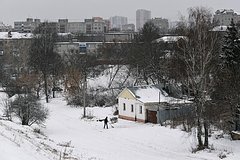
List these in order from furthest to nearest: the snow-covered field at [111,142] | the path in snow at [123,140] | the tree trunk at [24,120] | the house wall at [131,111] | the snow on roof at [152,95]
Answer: the snow on roof at [152,95] → the house wall at [131,111] → the tree trunk at [24,120] → the path in snow at [123,140] → the snow-covered field at [111,142]

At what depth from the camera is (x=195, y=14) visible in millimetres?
30516

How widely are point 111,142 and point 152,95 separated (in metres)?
13.3

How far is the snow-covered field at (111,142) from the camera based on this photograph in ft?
70.5

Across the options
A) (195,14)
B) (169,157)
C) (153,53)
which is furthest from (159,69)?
(169,157)

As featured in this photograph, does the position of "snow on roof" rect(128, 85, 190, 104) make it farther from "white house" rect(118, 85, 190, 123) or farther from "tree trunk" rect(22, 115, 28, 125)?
"tree trunk" rect(22, 115, 28, 125)

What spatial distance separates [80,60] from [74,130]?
40.8m

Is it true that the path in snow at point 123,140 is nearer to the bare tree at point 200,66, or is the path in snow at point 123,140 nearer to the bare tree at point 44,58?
the bare tree at point 200,66

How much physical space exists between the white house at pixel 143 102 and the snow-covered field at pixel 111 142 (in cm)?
108

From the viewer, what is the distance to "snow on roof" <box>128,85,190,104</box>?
4391cm

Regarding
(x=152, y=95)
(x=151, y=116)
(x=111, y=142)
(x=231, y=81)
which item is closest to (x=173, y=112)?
(x=151, y=116)

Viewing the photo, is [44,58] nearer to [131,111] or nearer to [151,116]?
[131,111]

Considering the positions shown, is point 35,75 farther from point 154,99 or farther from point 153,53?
point 154,99

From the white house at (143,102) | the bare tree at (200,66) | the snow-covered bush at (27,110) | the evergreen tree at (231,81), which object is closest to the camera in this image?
the bare tree at (200,66)

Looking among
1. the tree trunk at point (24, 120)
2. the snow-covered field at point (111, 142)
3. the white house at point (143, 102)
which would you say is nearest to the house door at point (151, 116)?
the white house at point (143, 102)
